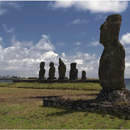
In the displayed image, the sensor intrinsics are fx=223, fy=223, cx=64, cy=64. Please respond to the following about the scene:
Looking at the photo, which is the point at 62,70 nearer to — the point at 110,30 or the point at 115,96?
the point at 110,30

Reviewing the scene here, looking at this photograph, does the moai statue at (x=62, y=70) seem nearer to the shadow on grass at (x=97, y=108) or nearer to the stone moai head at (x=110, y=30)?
the shadow on grass at (x=97, y=108)

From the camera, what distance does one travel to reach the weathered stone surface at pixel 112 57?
586 inches

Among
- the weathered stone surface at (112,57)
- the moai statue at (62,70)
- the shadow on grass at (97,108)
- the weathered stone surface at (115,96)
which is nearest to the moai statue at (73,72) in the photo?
the moai statue at (62,70)

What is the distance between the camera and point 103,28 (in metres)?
15.6

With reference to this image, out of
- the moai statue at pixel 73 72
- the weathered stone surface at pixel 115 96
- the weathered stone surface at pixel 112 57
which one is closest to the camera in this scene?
the weathered stone surface at pixel 115 96

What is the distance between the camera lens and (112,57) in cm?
1514

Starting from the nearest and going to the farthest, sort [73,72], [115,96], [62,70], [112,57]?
1. [115,96]
2. [112,57]
3. [73,72]
4. [62,70]

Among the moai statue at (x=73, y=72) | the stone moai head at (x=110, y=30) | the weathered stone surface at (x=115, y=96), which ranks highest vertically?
the stone moai head at (x=110, y=30)

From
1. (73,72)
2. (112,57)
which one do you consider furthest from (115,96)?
(73,72)

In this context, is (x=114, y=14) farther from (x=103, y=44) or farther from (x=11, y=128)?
(x=11, y=128)

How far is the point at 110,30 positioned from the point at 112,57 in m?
1.85

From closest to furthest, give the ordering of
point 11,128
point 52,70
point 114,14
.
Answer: point 11,128 < point 114,14 < point 52,70

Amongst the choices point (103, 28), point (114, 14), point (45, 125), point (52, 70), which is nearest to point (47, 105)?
point (45, 125)

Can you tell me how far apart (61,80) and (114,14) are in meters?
34.7
